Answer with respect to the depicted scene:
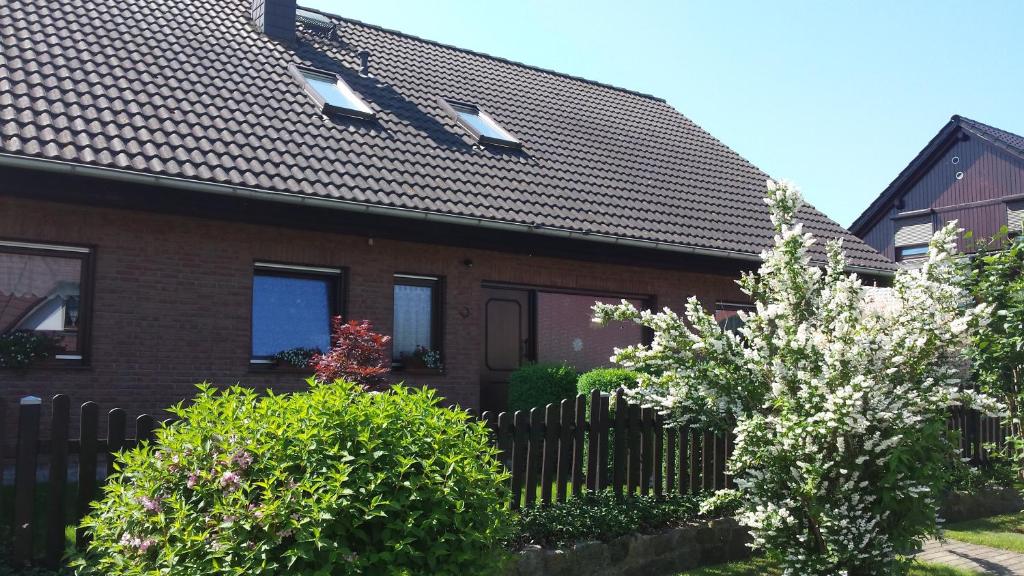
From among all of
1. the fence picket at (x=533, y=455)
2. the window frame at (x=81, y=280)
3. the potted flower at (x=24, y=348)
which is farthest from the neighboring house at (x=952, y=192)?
the potted flower at (x=24, y=348)

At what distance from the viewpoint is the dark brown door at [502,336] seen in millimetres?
13477

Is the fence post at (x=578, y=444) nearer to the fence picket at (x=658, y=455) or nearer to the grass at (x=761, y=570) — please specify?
the fence picket at (x=658, y=455)

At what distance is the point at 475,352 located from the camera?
11562 mm

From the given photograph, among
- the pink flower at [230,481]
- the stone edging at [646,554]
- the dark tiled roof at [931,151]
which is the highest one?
the dark tiled roof at [931,151]

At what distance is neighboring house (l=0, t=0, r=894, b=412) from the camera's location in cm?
906

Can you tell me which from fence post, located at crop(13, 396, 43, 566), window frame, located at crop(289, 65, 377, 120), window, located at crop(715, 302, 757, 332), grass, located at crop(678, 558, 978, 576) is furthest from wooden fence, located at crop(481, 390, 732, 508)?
window, located at crop(715, 302, 757, 332)

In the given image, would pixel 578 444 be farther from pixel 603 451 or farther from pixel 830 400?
pixel 830 400

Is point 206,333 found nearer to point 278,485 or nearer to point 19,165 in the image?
point 19,165

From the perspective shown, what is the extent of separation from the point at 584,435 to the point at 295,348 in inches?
180

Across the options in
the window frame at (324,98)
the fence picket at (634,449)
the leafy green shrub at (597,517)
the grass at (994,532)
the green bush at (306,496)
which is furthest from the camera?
the window frame at (324,98)

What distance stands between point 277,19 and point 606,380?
7.43 metres

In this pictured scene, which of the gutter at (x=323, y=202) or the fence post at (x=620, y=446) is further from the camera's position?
the gutter at (x=323, y=202)

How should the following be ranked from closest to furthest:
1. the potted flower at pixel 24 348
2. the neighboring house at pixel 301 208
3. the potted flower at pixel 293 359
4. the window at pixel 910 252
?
the potted flower at pixel 24 348 < the neighboring house at pixel 301 208 < the potted flower at pixel 293 359 < the window at pixel 910 252

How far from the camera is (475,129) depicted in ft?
42.8
